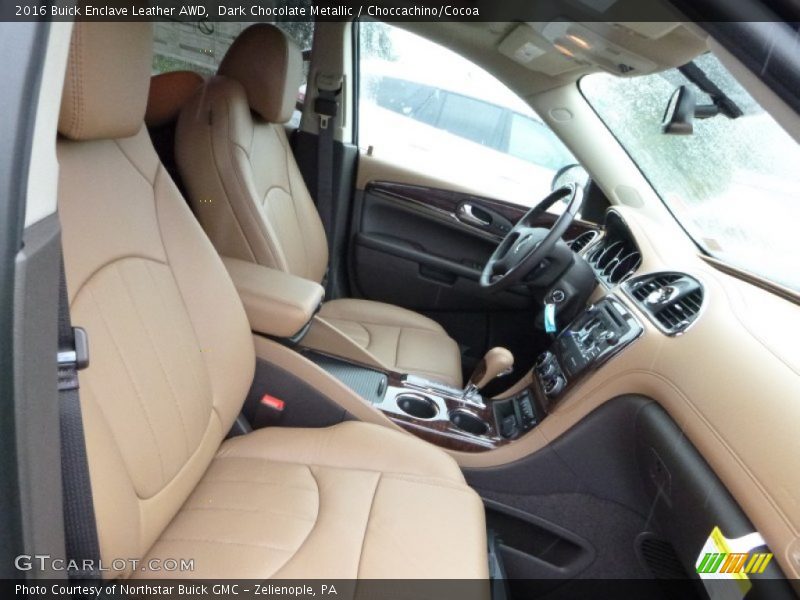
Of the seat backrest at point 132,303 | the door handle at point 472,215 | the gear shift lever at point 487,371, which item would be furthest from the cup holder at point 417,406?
the door handle at point 472,215

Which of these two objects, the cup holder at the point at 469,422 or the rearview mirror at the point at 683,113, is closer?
the rearview mirror at the point at 683,113

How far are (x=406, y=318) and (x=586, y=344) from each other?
80 cm

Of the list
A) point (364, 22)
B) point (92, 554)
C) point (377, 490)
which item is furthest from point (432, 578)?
point (364, 22)

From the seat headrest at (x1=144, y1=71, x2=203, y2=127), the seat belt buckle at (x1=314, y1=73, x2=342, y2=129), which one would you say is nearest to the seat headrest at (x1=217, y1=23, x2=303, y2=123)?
the seat headrest at (x1=144, y1=71, x2=203, y2=127)

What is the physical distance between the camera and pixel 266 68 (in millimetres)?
1802

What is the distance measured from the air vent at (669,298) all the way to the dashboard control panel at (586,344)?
0.05 metres

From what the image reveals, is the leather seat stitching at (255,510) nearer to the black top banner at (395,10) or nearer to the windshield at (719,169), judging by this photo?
the black top banner at (395,10)

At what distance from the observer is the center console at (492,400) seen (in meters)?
1.44

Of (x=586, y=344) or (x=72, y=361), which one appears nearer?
(x=72, y=361)

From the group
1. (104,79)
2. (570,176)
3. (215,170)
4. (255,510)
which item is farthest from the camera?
(570,176)

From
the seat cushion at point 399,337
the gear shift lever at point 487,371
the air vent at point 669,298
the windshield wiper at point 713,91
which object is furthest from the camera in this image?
the seat cushion at point 399,337

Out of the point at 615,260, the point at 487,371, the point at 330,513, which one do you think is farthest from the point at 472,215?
the point at 330,513

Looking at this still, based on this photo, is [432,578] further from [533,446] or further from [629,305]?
[629,305]

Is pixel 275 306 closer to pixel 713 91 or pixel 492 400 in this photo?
pixel 492 400
